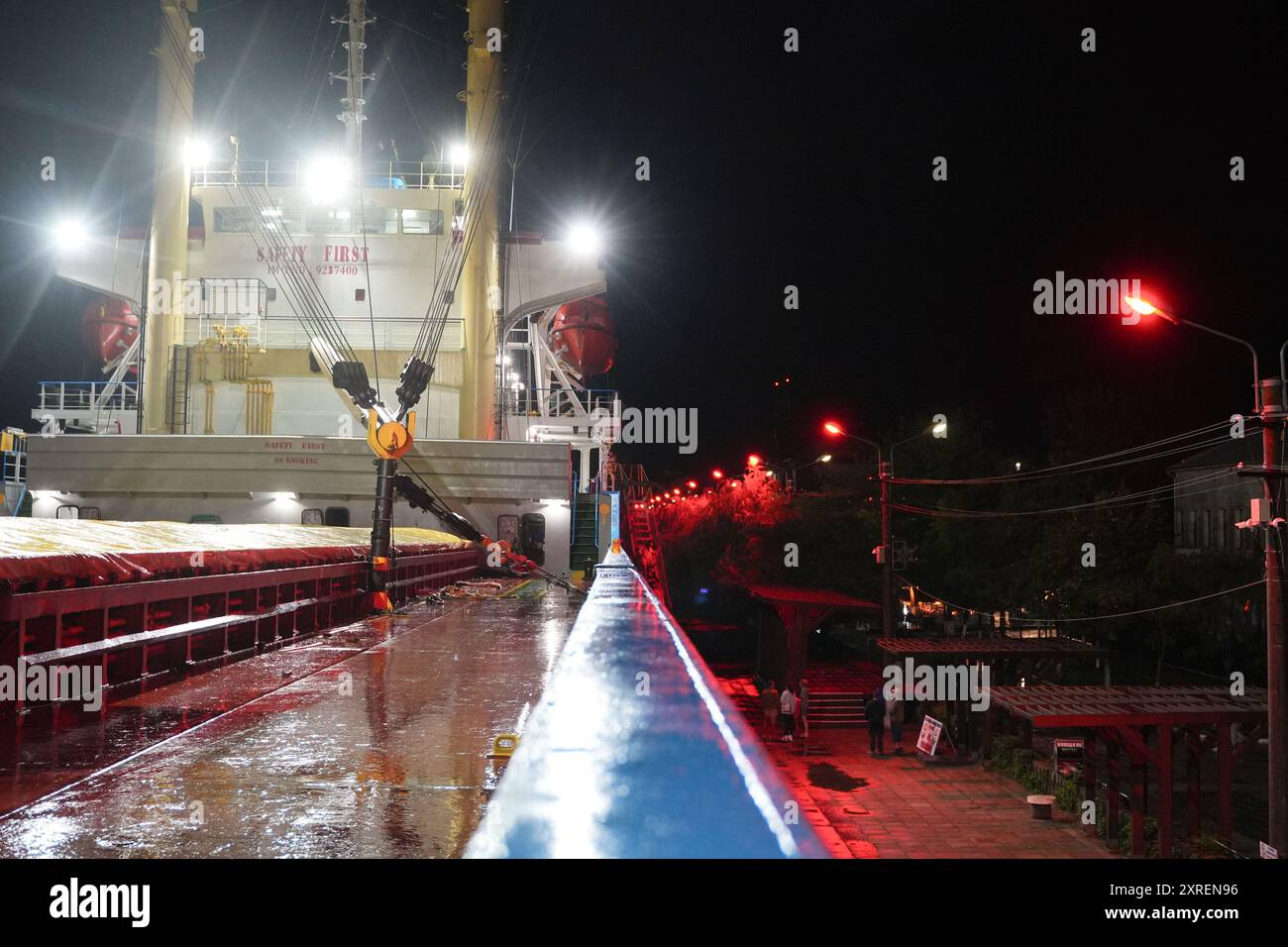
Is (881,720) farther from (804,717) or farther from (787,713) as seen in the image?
(804,717)

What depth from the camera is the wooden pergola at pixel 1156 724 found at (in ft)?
41.7

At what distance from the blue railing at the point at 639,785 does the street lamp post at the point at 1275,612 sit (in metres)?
8.34

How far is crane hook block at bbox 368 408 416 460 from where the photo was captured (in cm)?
1226

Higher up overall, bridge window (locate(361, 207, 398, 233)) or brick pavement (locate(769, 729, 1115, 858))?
bridge window (locate(361, 207, 398, 233))

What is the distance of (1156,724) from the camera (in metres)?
13.2

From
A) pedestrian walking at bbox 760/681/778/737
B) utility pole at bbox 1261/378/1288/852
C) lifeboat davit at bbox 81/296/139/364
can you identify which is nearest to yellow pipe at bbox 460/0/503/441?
pedestrian walking at bbox 760/681/778/737

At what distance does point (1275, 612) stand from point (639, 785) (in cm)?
938

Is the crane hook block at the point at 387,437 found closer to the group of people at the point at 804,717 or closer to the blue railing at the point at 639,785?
the blue railing at the point at 639,785

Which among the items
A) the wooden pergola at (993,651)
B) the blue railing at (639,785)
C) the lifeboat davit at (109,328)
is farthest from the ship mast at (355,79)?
the blue railing at (639,785)

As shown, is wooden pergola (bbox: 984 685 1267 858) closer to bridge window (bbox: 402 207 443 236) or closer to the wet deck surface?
the wet deck surface

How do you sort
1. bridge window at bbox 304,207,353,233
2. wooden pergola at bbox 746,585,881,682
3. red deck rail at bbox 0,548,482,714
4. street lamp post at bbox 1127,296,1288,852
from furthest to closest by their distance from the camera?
bridge window at bbox 304,207,353,233, wooden pergola at bbox 746,585,881,682, street lamp post at bbox 1127,296,1288,852, red deck rail at bbox 0,548,482,714

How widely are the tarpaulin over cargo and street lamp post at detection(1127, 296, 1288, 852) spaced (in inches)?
370

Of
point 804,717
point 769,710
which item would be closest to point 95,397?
point 769,710
